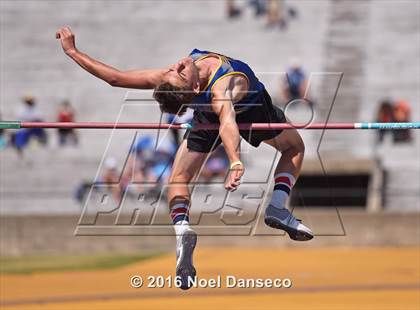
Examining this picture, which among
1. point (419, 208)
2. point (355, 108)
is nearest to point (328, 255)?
point (419, 208)

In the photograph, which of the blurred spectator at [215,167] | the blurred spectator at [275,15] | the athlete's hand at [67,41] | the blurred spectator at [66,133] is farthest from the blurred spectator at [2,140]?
the athlete's hand at [67,41]

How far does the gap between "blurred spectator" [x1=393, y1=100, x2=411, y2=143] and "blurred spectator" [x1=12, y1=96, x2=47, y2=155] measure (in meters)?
8.41

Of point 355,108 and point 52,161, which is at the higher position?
point 355,108

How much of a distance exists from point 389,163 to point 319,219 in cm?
360

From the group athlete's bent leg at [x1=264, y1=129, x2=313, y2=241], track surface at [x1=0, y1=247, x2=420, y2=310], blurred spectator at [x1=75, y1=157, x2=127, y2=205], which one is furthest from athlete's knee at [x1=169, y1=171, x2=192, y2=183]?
blurred spectator at [x1=75, y1=157, x2=127, y2=205]

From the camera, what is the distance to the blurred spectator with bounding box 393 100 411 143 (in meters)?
25.2

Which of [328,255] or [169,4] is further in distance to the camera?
[169,4]

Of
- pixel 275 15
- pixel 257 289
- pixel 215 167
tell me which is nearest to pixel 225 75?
pixel 257 289

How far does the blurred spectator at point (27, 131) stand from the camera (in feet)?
86.4

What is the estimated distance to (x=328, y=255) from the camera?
21859 mm

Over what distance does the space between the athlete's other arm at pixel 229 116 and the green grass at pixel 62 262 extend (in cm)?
1027

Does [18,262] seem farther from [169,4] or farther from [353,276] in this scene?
[169,4]

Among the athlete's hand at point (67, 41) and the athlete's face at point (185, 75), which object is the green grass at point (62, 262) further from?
the athlete's face at point (185, 75)

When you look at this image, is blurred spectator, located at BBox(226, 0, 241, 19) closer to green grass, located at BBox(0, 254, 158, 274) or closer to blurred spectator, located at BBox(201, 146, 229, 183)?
blurred spectator, located at BBox(201, 146, 229, 183)
